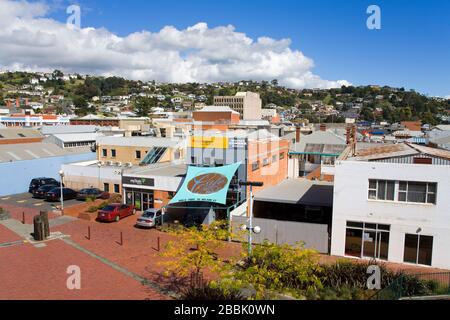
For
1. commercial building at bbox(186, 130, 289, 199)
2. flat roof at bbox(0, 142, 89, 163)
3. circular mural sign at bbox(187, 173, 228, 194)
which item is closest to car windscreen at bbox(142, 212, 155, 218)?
circular mural sign at bbox(187, 173, 228, 194)

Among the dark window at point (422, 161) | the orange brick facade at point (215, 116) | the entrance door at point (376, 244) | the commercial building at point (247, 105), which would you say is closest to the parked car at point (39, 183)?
the entrance door at point (376, 244)

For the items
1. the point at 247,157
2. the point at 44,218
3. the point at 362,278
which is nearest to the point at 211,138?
the point at 247,157

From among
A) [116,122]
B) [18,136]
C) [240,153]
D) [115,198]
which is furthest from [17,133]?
[240,153]

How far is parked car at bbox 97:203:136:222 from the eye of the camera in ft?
86.2

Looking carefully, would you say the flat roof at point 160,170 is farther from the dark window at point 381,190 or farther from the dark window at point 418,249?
the dark window at point 418,249

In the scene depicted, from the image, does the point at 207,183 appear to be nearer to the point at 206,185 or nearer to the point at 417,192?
the point at 206,185

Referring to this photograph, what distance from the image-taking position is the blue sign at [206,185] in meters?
23.8

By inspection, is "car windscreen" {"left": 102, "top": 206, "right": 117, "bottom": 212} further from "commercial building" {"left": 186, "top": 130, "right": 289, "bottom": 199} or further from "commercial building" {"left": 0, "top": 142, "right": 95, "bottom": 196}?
"commercial building" {"left": 0, "top": 142, "right": 95, "bottom": 196}

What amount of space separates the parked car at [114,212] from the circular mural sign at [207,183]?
591cm

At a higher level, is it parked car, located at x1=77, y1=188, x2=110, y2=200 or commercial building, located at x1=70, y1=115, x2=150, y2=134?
commercial building, located at x1=70, y1=115, x2=150, y2=134

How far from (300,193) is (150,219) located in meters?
11.8

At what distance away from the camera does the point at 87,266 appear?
18.1 m

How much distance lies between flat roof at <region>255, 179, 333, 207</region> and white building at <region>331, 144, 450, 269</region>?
4.44m
